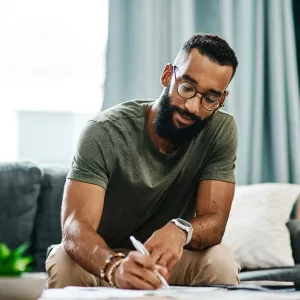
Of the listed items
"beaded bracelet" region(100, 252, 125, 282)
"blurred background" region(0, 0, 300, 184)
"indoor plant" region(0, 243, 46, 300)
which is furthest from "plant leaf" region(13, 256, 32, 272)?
"blurred background" region(0, 0, 300, 184)

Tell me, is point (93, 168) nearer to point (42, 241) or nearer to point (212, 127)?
point (212, 127)

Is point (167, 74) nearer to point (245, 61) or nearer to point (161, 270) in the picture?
point (161, 270)

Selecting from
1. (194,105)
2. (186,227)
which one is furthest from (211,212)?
(194,105)

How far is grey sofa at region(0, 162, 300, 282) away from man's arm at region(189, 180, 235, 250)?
2.89 feet

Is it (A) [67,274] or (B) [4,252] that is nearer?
(B) [4,252]

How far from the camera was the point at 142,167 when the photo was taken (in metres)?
2.04

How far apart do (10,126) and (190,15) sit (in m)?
1.06

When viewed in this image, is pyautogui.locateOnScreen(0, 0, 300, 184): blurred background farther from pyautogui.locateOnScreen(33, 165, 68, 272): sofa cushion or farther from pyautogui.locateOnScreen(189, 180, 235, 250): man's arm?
pyautogui.locateOnScreen(189, 180, 235, 250): man's arm

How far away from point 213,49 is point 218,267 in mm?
647

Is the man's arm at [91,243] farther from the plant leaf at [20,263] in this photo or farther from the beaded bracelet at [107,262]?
the plant leaf at [20,263]

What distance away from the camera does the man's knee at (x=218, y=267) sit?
75.5 inches

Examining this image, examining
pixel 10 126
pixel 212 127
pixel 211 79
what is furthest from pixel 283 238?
pixel 10 126

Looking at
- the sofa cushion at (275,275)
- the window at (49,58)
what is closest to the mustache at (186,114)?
the sofa cushion at (275,275)

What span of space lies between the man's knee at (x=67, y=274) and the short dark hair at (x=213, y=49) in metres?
0.72
